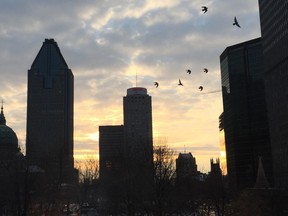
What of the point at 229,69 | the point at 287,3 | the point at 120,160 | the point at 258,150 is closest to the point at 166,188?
the point at 120,160

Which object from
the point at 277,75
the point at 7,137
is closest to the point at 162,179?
the point at 277,75

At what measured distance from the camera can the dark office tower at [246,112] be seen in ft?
606

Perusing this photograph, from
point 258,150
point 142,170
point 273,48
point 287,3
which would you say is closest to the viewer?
point 142,170

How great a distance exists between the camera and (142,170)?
79.8 meters

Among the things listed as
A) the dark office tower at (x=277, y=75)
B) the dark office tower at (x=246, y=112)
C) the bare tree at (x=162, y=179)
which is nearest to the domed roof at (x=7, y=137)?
the dark office tower at (x=246, y=112)

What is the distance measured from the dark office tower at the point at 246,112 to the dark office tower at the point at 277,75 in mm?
44763

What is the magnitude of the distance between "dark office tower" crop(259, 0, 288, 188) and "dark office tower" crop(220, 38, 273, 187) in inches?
1762

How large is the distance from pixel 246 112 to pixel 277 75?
2258 inches

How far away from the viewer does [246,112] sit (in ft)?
625

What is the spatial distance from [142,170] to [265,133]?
11562 centimetres

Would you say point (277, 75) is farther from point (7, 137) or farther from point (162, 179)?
point (7, 137)

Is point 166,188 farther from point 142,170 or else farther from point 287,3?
point 287,3

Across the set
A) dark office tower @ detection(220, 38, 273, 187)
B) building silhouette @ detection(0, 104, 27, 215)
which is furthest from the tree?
dark office tower @ detection(220, 38, 273, 187)

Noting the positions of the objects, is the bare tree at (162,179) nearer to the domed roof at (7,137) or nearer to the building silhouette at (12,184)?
the building silhouette at (12,184)
